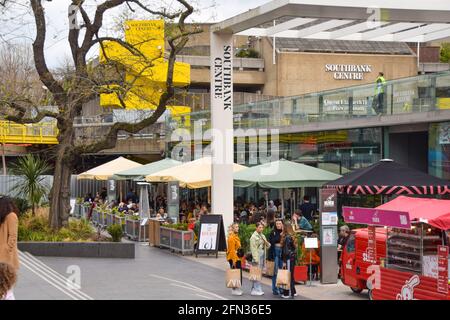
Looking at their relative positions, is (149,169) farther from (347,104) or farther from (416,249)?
(416,249)

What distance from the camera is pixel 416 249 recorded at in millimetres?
12688

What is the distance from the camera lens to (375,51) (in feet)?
209

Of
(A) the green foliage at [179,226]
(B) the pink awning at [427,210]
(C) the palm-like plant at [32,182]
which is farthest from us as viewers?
(C) the palm-like plant at [32,182]

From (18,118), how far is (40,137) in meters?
31.9

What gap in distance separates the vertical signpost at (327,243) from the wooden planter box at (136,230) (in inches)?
433

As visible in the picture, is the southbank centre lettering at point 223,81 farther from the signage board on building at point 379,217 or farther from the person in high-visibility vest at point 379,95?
the signage board on building at point 379,217

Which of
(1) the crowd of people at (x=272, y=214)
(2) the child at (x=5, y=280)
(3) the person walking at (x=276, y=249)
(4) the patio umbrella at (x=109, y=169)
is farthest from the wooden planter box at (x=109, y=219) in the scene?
(2) the child at (x=5, y=280)

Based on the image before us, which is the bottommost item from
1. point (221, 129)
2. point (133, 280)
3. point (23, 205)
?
point (133, 280)

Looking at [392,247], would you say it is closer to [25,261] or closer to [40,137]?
[25,261]

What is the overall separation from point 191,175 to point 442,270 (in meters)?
15.0

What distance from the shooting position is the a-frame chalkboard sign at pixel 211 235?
2191 centimetres

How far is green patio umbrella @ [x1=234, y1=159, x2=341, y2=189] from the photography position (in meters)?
23.4

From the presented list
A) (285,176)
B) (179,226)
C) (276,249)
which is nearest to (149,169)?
(179,226)
